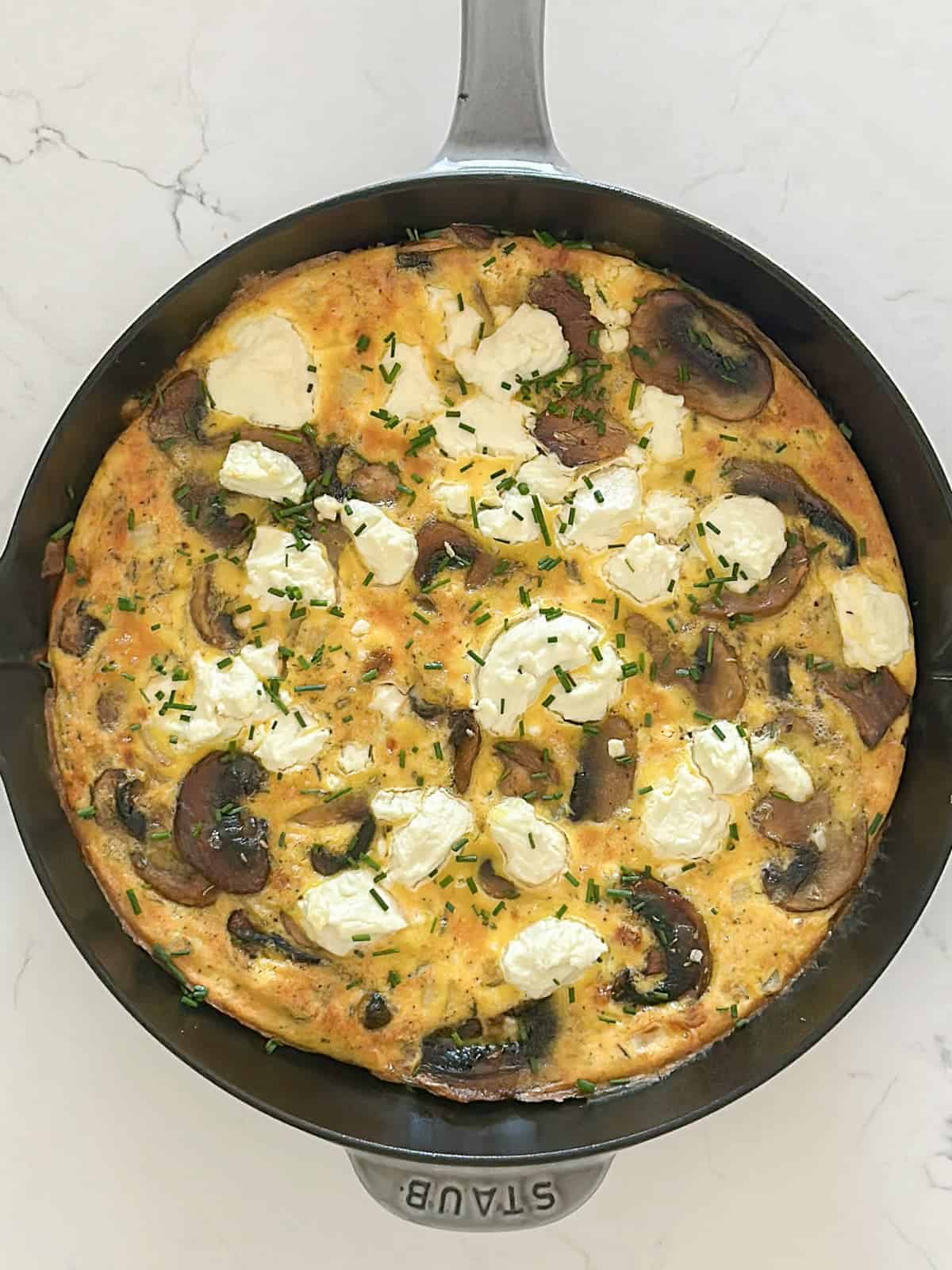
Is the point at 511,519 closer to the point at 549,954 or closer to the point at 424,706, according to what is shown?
the point at 424,706

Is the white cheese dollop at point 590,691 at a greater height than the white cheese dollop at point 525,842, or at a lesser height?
greater

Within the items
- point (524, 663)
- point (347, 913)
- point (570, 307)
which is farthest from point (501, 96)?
point (347, 913)

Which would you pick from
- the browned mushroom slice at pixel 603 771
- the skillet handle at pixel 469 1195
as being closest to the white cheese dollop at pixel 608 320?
the browned mushroom slice at pixel 603 771

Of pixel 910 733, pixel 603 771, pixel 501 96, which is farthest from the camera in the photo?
pixel 910 733

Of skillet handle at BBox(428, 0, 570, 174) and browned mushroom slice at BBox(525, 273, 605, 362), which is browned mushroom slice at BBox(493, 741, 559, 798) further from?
skillet handle at BBox(428, 0, 570, 174)

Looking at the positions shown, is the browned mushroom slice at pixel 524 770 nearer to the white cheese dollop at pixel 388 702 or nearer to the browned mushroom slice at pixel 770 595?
the white cheese dollop at pixel 388 702

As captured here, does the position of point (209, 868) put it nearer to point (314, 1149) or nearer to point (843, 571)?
point (314, 1149)

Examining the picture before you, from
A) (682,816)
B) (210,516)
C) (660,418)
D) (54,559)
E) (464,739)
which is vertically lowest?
(682,816)
